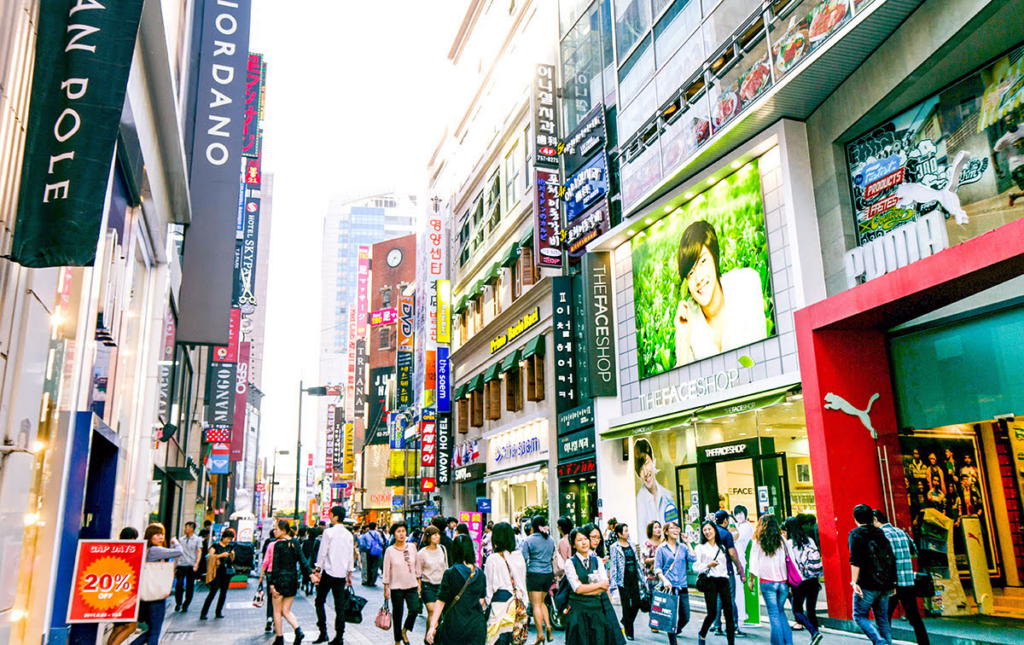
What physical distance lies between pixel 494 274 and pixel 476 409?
6513 millimetres

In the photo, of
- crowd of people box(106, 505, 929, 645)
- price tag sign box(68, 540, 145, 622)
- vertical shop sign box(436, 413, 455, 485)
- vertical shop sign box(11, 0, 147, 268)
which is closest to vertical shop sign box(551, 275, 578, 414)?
crowd of people box(106, 505, 929, 645)

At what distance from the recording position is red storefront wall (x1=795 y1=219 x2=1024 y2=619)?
11.7 meters

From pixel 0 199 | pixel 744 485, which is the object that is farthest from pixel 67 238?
Answer: pixel 744 485

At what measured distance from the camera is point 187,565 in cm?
1598

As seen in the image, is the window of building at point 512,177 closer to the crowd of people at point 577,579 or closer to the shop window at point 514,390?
the shop window at point 514,390

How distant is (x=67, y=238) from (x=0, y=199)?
759 mm

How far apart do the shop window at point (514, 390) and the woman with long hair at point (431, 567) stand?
19.1m

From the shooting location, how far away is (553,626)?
13.4 m

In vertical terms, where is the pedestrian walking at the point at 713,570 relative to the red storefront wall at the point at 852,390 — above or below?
below

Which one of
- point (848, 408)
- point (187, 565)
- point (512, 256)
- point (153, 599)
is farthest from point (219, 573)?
point (512, 256)

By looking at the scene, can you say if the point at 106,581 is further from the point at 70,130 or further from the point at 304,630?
the point at 304,630

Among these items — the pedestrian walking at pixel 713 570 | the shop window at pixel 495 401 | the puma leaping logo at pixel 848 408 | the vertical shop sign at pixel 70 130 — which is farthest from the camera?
the shop window at pixel 495 401

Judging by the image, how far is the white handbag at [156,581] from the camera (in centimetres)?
929

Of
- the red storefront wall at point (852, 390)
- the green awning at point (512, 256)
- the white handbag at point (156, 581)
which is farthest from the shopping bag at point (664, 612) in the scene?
the green awning at point (512, 256)
